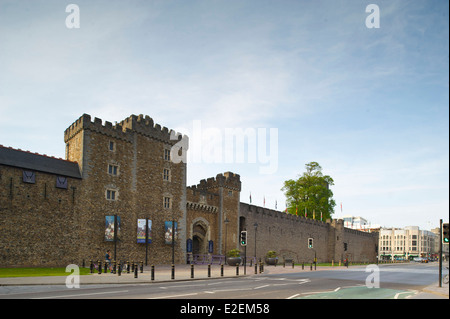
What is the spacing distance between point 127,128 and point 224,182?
1513 cm

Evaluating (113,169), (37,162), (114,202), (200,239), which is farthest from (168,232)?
(37,162)

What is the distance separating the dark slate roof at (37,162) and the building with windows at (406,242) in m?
171

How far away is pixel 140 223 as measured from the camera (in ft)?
119

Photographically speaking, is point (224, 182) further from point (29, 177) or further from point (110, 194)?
point (29, 177)

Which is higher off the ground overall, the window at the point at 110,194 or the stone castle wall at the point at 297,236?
the window at the point at 110,194

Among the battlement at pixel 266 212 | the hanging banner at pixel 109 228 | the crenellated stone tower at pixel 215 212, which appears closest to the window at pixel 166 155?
the crenellated stone tower at pixel 215 212

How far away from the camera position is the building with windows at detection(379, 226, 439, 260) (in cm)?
17850

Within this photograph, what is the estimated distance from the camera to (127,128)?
37.4 m

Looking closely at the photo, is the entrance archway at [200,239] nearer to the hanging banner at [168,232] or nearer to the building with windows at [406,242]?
the hanging banner at [168,232]

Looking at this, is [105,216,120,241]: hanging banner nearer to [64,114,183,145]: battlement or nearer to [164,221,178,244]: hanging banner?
[164,221,178,244]: hanging banner

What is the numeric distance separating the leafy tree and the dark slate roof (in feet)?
155

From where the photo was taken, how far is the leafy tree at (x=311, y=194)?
240 feet

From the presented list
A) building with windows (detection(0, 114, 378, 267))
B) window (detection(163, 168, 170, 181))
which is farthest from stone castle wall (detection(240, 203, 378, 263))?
window (detection(163, 168, 170, 181))
